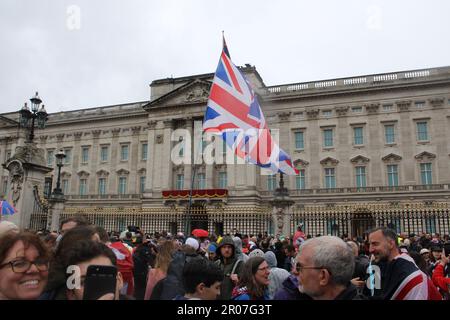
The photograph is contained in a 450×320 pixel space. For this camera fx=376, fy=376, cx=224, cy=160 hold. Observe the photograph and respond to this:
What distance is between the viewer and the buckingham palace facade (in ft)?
115

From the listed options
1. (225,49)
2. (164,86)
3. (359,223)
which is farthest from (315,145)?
(225,49)

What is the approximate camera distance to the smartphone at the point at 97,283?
2100 millimetres

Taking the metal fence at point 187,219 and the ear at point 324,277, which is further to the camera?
the metal fence at point 187,219

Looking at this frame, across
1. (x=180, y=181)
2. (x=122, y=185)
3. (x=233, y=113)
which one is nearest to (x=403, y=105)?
(x=180, y=181)

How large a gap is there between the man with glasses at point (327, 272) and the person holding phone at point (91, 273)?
1.33 meters

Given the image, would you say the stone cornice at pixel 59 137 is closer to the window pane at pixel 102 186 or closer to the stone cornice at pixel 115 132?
the stone cornice at pixel 115 132

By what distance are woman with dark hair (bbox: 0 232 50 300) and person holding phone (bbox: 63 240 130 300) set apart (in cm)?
16

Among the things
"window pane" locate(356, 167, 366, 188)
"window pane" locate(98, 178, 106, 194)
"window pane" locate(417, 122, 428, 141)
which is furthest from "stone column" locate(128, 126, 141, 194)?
"window pane" locate(417, 122, 428, 141)

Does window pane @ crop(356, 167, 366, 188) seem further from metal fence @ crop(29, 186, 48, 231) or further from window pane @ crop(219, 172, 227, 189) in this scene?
metal fence @ crop(29, 186, 48, 231)

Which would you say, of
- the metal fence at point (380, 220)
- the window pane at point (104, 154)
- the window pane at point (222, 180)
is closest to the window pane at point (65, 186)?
the window pane at point (104, 154)
